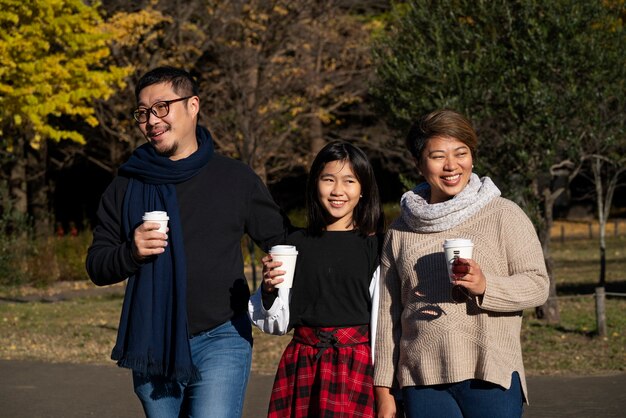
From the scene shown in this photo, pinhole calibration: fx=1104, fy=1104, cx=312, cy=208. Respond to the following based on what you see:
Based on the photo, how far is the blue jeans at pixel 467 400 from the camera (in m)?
3.87

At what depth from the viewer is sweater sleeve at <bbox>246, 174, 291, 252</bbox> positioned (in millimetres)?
4629

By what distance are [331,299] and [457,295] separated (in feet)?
2.21

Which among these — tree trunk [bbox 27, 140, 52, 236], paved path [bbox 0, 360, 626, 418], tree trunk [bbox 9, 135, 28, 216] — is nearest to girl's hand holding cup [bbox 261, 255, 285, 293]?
paved path [bbox 0, 360, 626, 418]

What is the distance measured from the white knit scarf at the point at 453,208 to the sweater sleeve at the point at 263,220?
28.9 inches

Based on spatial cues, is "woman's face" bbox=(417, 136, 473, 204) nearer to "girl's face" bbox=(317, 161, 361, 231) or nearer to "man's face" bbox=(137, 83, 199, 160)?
"girl's face" bbox=(317, 161, 361, 231)

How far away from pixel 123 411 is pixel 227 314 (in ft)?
15.1

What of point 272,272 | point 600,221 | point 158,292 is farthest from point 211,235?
point 600,221

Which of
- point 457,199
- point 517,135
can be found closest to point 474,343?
point 457,199

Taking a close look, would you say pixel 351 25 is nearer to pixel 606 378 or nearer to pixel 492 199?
pixel 606 378

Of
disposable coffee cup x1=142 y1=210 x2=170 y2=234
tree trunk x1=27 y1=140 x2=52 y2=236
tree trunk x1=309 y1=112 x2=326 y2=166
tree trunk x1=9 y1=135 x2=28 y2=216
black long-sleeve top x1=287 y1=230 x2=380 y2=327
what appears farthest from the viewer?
tree trunk x1=309 y1=112 x2=326 y2=166

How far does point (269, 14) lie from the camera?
82.8 ft

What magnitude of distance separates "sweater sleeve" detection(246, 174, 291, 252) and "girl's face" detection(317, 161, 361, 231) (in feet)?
0.71

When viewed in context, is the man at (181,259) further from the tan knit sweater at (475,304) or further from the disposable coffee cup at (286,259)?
the tan knit sweater at (475,304)

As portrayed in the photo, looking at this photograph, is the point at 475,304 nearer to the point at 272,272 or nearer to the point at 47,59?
the point at 272,272
